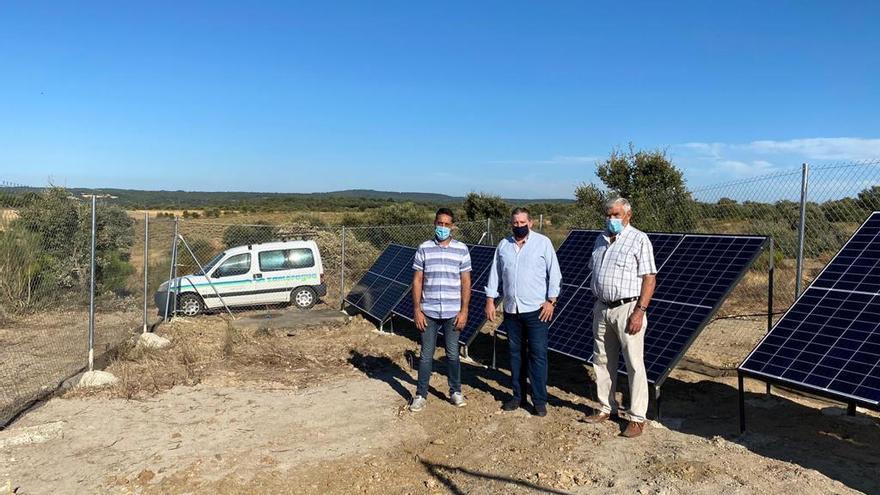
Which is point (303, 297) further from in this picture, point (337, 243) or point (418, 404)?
point (418, 404)

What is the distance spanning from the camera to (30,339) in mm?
10164

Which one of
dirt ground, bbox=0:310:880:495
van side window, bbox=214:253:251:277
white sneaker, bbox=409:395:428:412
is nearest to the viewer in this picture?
dirt ground, bbox=0:310:880:495

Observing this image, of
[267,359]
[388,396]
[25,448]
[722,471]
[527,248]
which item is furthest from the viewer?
[267,359]

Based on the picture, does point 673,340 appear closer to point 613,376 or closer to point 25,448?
point 613,376

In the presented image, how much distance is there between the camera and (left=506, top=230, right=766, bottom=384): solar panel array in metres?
5.76

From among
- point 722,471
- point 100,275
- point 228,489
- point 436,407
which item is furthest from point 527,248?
point 100,275

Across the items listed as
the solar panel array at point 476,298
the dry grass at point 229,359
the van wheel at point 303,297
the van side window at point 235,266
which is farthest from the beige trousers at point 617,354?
the van side window at point 235,266

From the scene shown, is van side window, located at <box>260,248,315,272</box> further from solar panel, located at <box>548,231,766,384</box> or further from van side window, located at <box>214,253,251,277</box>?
solar panel, located at <box>548,231,766,384</box>

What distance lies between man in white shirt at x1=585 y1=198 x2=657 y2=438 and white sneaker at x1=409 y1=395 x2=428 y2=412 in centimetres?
197

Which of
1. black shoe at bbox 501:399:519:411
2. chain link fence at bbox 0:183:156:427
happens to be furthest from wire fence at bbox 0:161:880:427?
black shoe at bbox 501:399:519:411

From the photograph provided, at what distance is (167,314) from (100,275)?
1.54 metres

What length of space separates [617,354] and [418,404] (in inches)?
81.1

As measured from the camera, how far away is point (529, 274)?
19.1 ft

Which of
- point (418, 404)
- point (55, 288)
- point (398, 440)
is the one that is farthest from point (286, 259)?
point (398, 440)
